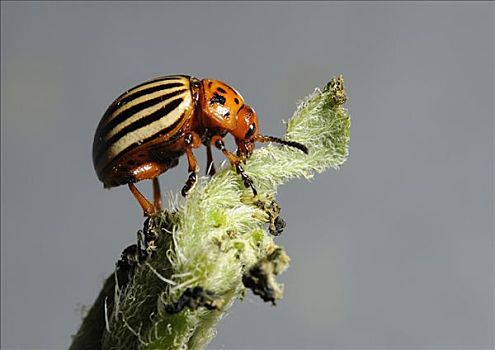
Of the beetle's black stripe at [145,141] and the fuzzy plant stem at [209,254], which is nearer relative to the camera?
the fuzzy plant stem at [209,254]

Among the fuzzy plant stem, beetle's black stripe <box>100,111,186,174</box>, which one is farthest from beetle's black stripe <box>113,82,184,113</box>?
the fuzzy plant stem

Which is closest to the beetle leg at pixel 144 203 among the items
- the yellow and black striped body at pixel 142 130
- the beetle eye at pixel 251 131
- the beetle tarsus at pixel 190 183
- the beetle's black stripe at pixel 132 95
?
the yellow and black striped body at pixel 142 130

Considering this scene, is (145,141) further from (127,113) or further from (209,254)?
(209,254)

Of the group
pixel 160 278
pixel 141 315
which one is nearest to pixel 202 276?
pixel 160 278

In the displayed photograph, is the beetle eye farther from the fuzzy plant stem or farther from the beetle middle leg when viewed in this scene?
the fuzzy plant stem

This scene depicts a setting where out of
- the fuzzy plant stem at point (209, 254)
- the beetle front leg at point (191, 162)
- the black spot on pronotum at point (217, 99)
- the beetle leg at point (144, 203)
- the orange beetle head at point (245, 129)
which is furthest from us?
the black spot on pronotum at point (217, 99)

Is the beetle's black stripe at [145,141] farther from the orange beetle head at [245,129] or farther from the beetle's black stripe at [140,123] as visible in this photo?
the orange beetle head at [245,129]
